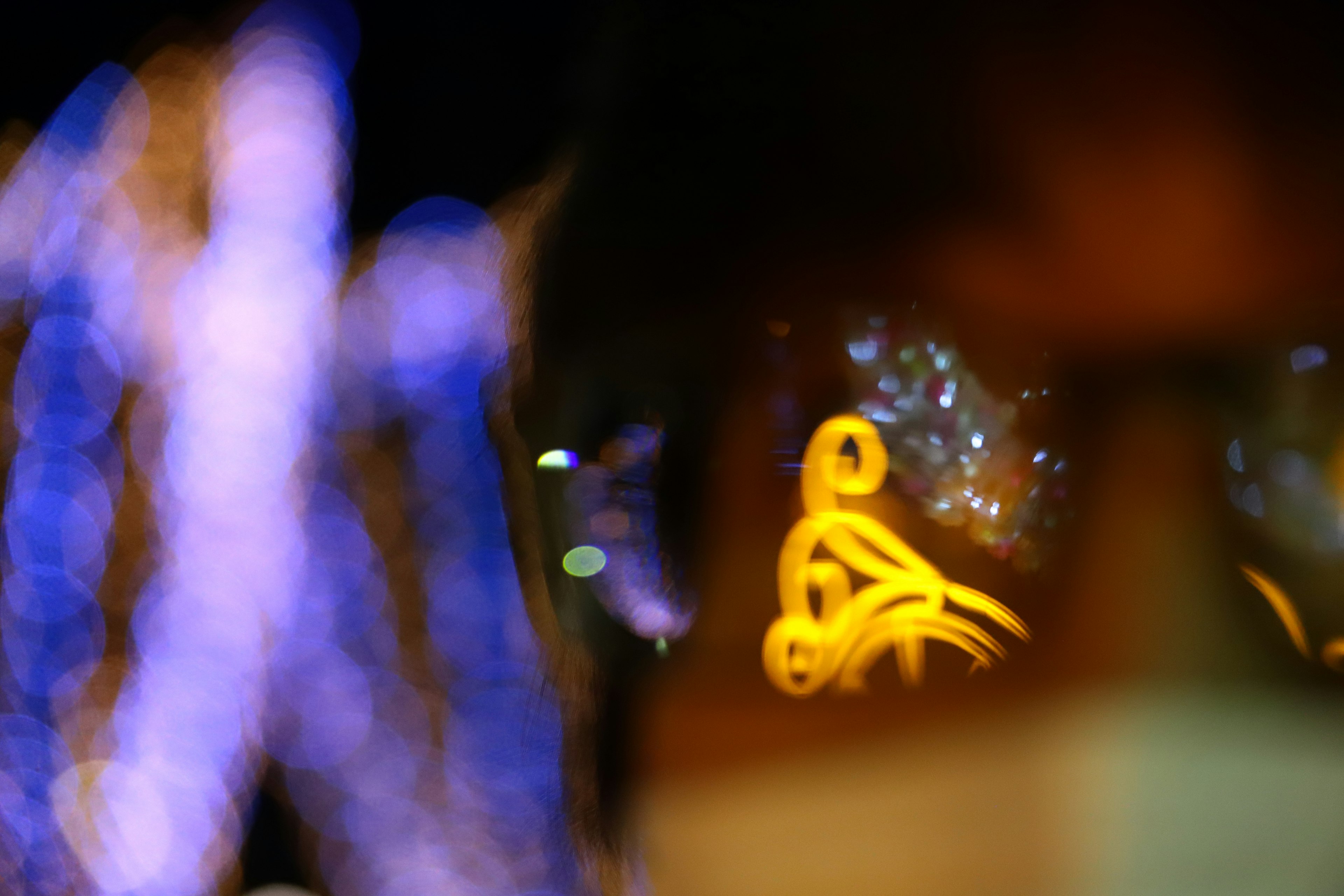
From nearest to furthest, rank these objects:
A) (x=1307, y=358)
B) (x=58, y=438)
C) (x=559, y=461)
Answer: (x=1307, y=358) < (x=559, y=461) < (x=58, y=438)

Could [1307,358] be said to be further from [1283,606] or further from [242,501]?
[242,501]

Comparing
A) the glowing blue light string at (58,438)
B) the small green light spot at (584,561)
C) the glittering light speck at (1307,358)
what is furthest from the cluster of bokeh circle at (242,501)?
the glittering light speck at (1307,358)

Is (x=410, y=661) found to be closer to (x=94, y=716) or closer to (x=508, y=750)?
(x=508, y=750)

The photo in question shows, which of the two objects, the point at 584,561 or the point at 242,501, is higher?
the point at 242,501

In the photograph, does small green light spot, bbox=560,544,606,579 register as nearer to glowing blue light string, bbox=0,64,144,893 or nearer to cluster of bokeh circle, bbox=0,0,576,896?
cluster of bokeh circle, bbox=0,0,576,896

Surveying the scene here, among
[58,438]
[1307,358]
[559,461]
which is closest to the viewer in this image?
[1307,358]

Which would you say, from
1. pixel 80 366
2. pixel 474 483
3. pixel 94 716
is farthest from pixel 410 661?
pixel 80 366

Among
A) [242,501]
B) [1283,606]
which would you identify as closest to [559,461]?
[1283,606]
